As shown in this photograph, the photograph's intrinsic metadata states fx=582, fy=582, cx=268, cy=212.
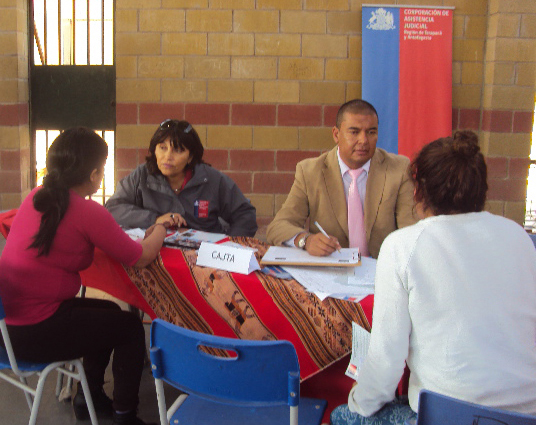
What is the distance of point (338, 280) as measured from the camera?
177cm

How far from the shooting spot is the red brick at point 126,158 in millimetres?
4320

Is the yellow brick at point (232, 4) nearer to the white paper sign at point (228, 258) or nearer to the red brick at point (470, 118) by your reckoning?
the red brick at point (470, 118)

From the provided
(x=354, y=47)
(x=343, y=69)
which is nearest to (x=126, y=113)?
(x=343, y=69)

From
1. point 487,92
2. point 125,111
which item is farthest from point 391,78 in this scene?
point 125,111

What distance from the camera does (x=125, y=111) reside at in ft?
14.0

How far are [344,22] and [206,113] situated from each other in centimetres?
118

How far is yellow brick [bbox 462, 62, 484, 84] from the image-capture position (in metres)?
4.22

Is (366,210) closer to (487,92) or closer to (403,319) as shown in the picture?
(403,319)

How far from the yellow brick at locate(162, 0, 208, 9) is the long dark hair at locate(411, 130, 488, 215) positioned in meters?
3.19

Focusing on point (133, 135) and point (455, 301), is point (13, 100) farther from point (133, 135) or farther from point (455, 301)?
point (455, 301)

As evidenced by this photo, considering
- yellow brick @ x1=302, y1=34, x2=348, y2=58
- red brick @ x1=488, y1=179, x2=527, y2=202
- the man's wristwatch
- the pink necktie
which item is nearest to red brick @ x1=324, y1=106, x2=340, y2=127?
yellow brick @ x1=302, y1=34, x2=348, y2=58

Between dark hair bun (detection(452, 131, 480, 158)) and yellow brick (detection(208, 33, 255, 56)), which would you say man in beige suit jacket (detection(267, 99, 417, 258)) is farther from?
yellow brick (detection(208, 33, 255, 56))

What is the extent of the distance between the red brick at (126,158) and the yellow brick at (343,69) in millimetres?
1534

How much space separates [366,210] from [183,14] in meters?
2.44
